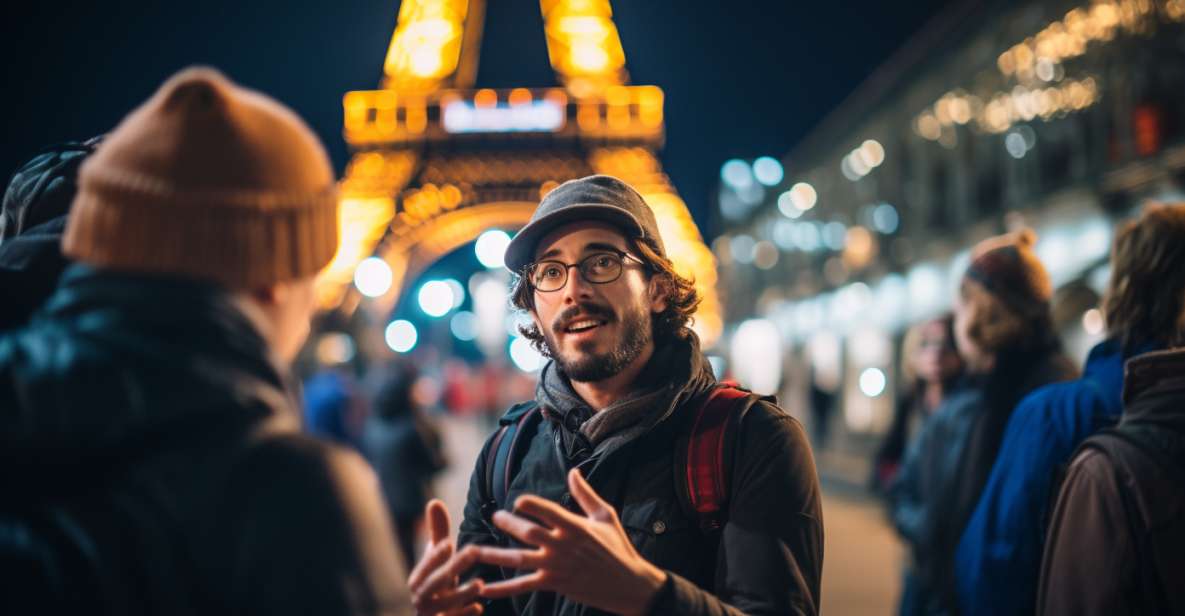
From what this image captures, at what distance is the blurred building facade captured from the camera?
14484 mm

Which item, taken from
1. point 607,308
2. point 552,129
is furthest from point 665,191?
point 607,308

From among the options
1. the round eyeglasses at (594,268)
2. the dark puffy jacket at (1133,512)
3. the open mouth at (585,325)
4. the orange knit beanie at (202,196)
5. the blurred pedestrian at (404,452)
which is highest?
the orange knit beanie at (202,196)

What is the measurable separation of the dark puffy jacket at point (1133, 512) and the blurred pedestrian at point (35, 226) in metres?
2.42

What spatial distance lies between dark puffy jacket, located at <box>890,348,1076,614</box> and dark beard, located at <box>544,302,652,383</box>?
194cm

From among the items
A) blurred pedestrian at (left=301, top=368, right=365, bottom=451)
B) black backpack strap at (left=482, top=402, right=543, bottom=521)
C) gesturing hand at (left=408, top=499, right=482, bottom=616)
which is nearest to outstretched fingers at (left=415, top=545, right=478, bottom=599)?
gesturing hand at (left=408, top=499, right=482, bottom=616)

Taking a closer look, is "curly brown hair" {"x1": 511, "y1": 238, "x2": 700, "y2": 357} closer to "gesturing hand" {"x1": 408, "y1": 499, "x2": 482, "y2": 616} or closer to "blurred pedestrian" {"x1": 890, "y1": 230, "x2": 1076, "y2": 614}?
"gesturing hand" {"x1": 408, "y1": 499, "x2": 482, "y2": 616}

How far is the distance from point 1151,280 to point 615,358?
150cm

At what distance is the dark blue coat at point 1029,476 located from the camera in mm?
2873

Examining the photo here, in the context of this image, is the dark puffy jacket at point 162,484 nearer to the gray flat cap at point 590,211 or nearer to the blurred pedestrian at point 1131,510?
the gray flat cap at point 590,211

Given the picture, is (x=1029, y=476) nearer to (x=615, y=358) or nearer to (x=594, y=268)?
(x=615, y=358)

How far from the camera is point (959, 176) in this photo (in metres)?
22.3

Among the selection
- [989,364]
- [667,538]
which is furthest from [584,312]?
[989,364]

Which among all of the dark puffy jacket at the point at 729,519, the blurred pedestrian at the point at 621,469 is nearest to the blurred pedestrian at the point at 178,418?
the blurred pedestrian at the point at 621,469

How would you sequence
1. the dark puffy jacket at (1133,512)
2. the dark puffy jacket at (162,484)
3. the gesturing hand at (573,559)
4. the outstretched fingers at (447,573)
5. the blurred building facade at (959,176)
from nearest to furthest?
the dark puffy jacket at (162,484), the gesturing hand at (573,559), the outstretched fingers at (447,573), the dark puffy jacket at (1133,512), the blurred building facade at (959,176)
